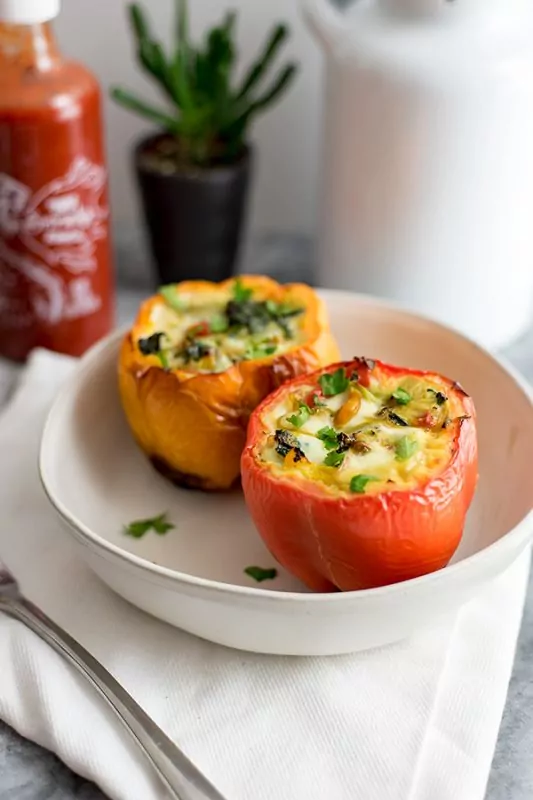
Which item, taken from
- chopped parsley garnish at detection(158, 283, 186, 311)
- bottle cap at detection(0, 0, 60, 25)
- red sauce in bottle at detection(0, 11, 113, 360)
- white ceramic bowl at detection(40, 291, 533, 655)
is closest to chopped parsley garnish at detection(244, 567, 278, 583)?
white ceramic bowl at detection(40, 291, 533, 655)

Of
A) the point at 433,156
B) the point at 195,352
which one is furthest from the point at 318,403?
the point at 433,156

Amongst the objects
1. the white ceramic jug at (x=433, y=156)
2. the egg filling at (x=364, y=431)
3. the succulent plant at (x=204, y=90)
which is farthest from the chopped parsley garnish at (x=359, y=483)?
the succulent plant at (x=204, y=90)

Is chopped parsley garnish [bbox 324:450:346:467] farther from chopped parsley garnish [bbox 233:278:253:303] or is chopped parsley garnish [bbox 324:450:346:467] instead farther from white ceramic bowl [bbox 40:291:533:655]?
chopped parsley garnish [bbox 233:278:253:303]

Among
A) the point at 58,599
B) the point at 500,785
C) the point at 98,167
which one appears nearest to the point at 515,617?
the point at 500,785

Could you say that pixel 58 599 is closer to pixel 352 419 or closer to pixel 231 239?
pixel 352 419

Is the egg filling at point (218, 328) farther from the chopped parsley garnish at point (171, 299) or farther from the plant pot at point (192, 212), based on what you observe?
the plant pot at point (192, 212)

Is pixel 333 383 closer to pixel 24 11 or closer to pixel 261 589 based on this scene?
pixel 261 589
